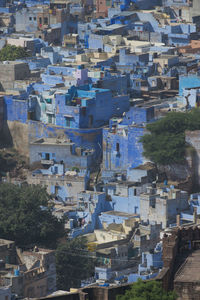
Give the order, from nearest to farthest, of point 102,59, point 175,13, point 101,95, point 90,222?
point 90,222 → point 101,95 → point 102,59 → point 175,13

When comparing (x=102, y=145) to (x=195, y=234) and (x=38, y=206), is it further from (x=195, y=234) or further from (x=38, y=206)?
(x=195, y=234)

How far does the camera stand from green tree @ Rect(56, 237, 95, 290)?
3962 cm

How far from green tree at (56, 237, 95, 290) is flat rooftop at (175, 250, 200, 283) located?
40.0ft

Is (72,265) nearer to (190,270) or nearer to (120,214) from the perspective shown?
(120,214)

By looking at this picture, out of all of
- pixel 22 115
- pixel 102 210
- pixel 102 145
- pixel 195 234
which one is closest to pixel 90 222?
pixel 102 210

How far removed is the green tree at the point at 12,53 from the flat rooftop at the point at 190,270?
36609 millimetres

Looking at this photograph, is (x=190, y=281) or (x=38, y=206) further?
(x=38, y=206)

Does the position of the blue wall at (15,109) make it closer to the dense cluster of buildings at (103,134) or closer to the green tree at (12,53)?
the dense cluster of buildings at (103,134)

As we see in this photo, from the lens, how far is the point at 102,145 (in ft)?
163

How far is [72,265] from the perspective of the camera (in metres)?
40.2

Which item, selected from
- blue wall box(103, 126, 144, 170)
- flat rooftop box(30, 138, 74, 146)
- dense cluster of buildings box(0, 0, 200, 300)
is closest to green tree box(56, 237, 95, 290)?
dense cluster of buildings box(0, 0, 200, 300)

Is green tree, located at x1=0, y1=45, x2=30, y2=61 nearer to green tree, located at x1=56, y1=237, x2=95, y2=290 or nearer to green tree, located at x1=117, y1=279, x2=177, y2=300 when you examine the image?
green tree, located at x1=56, y1=237, x2=95, y2=290

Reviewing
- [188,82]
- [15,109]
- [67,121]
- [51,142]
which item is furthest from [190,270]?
[188,82]

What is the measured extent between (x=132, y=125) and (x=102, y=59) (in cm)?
1274
